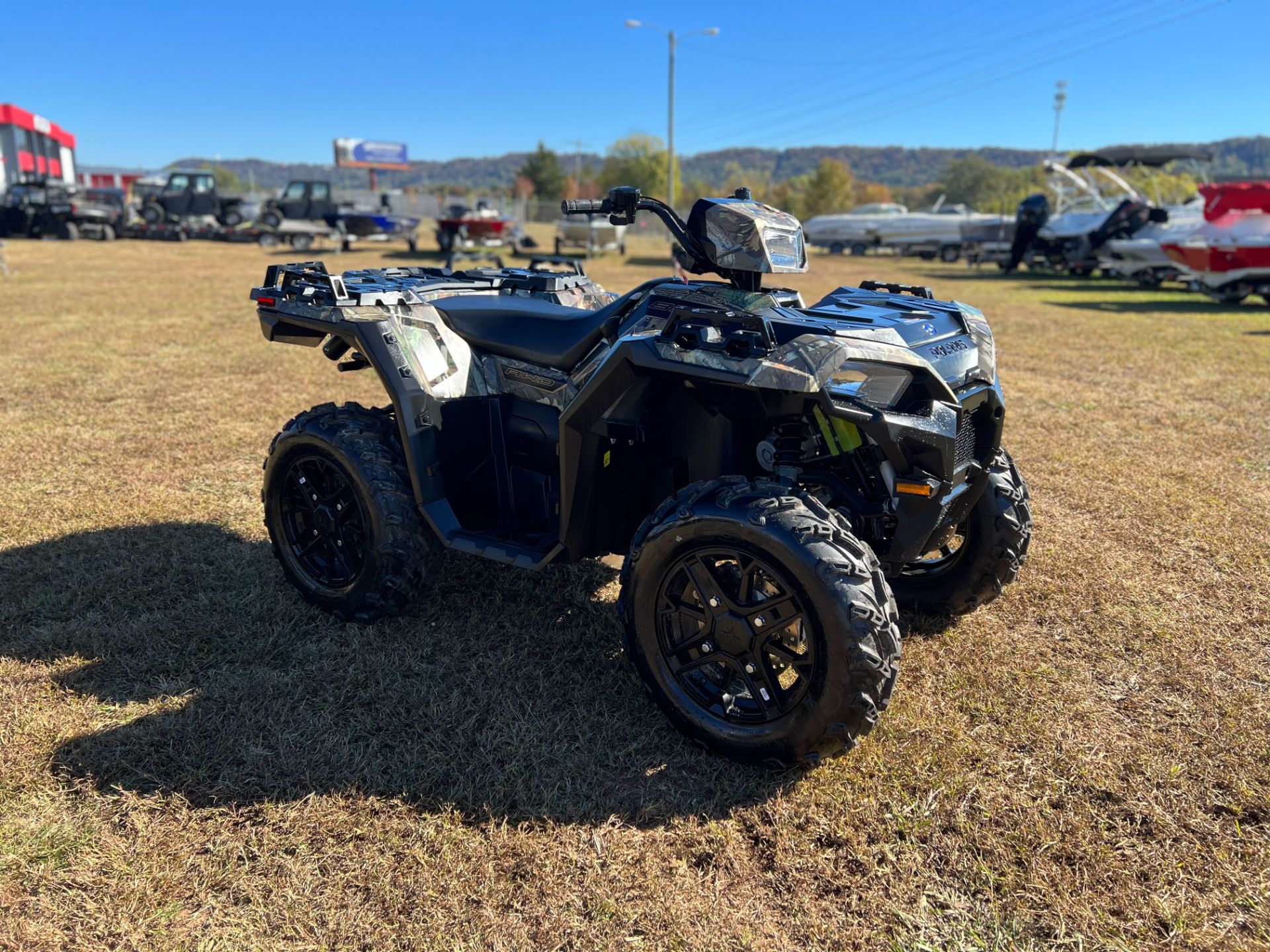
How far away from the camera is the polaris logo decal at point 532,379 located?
3445 mm

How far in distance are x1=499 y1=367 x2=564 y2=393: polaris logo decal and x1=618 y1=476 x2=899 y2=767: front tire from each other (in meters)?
0.86

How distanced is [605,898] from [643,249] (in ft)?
103

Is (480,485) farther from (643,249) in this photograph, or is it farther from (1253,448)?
(643,249)

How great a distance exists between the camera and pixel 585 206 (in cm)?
323

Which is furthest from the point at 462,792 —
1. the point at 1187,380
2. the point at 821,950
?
the point at 1187,380

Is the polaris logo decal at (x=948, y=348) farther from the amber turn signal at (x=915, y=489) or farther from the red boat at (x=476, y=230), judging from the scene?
the red boat at (x=476, y=230)

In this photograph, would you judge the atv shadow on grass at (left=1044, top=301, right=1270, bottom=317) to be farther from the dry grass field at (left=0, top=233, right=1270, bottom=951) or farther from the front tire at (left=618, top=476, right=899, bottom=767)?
the front tire at (left=618, top=476, right=899, bottom=767)

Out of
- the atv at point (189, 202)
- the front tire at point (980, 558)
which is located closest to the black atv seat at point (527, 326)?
the front tire at point (980, 558)

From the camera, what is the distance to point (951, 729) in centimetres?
306

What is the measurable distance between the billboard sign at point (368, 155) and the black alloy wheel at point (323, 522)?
283 ft

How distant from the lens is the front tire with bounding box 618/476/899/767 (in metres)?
2.49

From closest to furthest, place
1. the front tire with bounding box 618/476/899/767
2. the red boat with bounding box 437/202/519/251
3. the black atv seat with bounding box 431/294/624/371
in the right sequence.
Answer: the front tire with bounding box 618/476/899/767 < the black atv seat with bounding box 431/294/624/371 < the red boat with bounding box 437/202/519/251

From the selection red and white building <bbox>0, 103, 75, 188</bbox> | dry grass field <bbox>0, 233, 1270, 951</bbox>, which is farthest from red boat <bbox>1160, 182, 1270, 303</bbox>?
red and white building <bbox>0, 103, 75, 188</bbox>

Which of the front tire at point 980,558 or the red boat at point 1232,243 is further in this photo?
the red boat at point 1232,243
